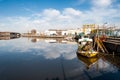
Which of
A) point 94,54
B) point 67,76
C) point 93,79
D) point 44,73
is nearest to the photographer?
point 93,79

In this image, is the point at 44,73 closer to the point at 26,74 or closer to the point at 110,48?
the point at 26,74

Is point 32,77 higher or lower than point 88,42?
lower

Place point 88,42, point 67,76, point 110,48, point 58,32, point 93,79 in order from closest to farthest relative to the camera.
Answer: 1. point 93,79
2. point 67,76
3. point 88,42
4. point 110,48
5. point 58,32

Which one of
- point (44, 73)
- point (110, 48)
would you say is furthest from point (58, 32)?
point (44, 73)

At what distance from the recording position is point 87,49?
117ft

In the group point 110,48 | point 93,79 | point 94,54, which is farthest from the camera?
point 110,48

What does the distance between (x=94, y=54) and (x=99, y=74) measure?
1116cm

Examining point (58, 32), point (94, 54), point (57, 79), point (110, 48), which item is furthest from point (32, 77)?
point (58, 32)

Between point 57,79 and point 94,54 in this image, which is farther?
point 94,54

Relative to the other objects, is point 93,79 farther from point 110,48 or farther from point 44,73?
point 110,48

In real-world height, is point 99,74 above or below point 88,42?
below

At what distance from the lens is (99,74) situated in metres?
22.5

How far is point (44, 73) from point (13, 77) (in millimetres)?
4293

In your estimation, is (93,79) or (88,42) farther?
(88,42)
